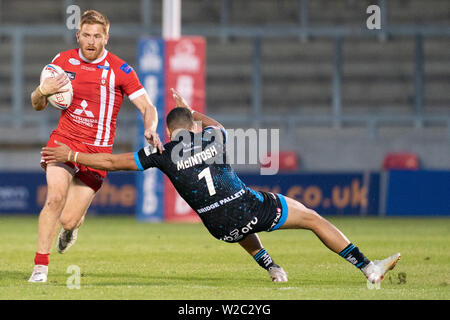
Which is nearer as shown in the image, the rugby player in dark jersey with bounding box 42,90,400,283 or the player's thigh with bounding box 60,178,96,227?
the rugby player in dark jersey with bounding box 42,90,400,283

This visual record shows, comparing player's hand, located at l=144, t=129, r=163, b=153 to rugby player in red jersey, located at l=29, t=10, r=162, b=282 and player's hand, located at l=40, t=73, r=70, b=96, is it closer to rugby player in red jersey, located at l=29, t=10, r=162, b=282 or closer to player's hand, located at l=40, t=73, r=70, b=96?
rugby player in red jersey, located at l=29, t=10, r=162, b=282

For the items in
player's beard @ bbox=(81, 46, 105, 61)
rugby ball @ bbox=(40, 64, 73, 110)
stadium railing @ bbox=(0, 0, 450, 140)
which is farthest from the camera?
stadium railing @ bbox=(0, 0, 450, 140)

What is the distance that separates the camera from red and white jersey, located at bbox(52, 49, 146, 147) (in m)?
7.87

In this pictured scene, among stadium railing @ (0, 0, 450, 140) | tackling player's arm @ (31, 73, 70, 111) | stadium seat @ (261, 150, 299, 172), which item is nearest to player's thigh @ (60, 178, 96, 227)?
tackling player's arm @ (31, 73, 70, 111)

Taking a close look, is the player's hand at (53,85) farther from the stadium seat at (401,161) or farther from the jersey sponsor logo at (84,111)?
the stadium seat at (401,161)

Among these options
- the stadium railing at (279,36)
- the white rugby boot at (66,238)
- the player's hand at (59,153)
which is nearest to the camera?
the player's hand at (59,153)

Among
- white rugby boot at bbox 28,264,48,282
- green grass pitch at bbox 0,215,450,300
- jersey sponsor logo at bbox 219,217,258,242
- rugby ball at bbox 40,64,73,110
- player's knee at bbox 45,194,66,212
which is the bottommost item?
green grass pitch at bbox 0,215,450,300

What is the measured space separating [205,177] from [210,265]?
2.44 m

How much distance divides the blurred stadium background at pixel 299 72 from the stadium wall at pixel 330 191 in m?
2.92

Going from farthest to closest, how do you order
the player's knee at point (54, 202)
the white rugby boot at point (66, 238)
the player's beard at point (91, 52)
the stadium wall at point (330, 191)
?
the stadium wall at point (330, 191) < the white rugby boot at point (66, 238) < the player's beard at point (91, 52) < the player's knee at point (54, 202)

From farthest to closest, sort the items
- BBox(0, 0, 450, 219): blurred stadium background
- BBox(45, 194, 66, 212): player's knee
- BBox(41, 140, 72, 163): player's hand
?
1. BBox(0, 0, 450, 219): blurred stadium background
2. BBox(45, 194, 66, 212): player's knee
3. BBox(41, 140, 72, 163): player's hand

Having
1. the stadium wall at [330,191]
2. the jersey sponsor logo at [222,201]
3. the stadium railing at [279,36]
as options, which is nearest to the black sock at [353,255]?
the jersey sponsor logo at [222,201]

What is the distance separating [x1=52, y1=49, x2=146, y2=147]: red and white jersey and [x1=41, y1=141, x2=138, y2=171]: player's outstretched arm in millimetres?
563

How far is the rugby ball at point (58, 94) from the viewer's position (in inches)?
301
